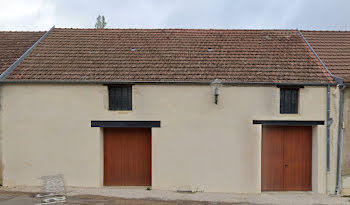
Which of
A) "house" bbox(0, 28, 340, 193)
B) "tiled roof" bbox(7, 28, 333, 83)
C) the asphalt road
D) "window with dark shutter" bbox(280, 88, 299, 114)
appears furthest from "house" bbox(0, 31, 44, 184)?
"window with dark shutter" bbox(280, 88, 299, 114)

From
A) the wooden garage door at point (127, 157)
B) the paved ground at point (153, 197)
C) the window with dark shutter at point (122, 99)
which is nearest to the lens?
the paved ground at point (153, 197)

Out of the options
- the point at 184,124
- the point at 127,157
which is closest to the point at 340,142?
the point at 184,124

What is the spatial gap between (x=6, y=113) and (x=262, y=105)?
28.5ft

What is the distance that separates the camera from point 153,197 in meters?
8.46

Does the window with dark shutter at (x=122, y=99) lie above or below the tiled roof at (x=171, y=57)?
below

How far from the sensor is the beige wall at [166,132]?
9031mm

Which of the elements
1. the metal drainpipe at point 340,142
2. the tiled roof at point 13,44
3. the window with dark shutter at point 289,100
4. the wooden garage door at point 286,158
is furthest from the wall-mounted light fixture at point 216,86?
the tiled roof at point 13,44

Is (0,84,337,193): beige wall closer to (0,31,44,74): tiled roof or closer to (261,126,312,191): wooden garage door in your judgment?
(261,126,312,191): wooden garage door

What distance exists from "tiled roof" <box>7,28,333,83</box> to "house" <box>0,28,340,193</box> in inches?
3.0

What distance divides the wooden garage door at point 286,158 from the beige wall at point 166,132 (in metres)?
0.32

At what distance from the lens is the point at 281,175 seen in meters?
9.40

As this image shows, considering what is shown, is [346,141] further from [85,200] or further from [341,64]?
[85,200]

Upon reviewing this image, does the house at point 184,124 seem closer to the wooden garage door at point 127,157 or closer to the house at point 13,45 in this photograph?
the wooden garage door at point 127,157

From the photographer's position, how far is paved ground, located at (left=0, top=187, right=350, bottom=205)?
26.2 ft
